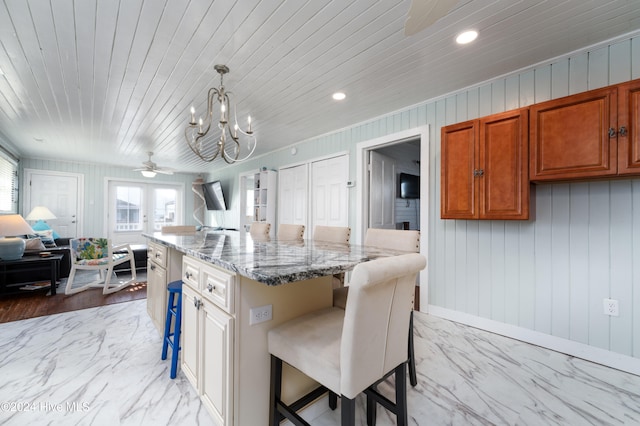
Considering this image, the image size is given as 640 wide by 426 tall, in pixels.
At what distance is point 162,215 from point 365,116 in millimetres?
6708

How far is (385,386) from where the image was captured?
5.60ft

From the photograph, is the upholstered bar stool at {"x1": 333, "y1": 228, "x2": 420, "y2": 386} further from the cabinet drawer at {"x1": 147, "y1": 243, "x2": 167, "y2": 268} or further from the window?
the window

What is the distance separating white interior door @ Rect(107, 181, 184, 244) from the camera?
6898 mm

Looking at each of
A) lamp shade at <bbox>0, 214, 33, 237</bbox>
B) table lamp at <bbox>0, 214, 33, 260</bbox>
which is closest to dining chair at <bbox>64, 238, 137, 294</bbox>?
table lamp at <bbox>0, 214, 33, 260</bbox>

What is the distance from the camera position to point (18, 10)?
162 cm

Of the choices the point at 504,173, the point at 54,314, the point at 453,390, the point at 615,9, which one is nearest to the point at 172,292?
the point at 453,390

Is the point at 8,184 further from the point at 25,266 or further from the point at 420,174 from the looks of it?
the point at 420,174

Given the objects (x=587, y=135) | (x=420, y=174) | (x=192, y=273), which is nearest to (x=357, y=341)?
(x=192, y=273)

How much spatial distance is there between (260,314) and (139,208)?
7.72m

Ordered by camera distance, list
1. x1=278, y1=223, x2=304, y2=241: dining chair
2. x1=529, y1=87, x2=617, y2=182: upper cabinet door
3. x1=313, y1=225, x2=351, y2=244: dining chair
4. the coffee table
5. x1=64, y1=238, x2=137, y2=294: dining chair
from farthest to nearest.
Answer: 1. x1=64, y1=238, x2=137, y2=294: dining chair
2. the coffee table
3. x1=278, y1=223, x2=304, y2=241: dining chair
4. x1=313, y1=225, x2=351, y2=244: dining chair
5. x1=529, y1=87, x2=617, y2=182: upper cabinet door

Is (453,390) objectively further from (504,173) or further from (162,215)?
(162,215)

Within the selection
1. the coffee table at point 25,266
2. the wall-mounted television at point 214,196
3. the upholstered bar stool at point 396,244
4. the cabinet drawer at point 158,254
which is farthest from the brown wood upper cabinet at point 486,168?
the wall-mounted television at point 214,196

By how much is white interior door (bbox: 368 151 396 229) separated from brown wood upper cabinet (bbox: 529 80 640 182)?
5.99ft

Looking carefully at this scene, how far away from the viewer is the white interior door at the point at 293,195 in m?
4.52
